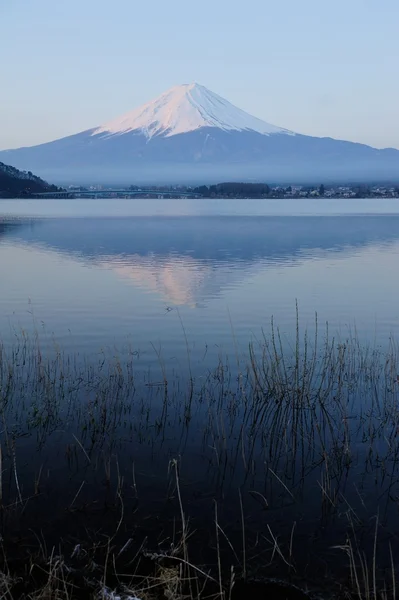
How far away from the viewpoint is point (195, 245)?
3325 centimetres

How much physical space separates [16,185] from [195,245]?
318 feet

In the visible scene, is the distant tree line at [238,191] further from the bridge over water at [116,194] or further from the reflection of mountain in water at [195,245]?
the reflection of mountain in water at [195,245]

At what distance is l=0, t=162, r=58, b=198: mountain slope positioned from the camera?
→ 118 m

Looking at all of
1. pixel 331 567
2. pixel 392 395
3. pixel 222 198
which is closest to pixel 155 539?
pixel 331 567

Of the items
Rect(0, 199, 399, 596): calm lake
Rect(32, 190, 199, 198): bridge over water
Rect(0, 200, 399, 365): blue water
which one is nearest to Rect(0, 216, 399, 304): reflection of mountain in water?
Rect(0, 200, 399, 365): blue water

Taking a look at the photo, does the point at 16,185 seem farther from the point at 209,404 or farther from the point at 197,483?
the point at 197,483

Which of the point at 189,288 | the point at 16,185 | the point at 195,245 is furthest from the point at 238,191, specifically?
the point at 189,288

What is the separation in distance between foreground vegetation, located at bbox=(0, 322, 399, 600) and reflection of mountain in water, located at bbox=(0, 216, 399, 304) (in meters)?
8.40

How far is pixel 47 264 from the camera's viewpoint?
2516 cm

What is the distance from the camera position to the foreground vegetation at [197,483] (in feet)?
15.2

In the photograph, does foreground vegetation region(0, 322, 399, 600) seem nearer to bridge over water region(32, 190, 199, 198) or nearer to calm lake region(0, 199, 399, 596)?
calm lake region(0, 199, 399, 596)

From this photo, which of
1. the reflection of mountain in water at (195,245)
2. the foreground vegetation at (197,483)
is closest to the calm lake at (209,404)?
the foreground vegetation at (197,483)

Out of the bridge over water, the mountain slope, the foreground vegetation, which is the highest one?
the mountain slope

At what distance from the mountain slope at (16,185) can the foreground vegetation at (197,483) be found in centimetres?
11487
